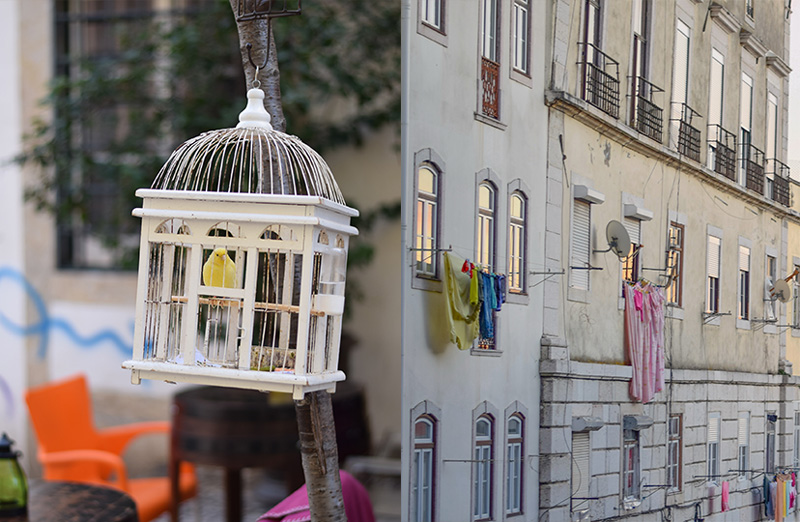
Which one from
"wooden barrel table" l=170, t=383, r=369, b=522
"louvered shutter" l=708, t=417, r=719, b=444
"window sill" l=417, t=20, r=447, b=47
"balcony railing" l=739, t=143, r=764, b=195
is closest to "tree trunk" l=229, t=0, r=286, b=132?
"window sill" l=417, t=20, r=447, b=47

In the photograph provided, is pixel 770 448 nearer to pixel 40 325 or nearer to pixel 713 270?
pixel 713 270

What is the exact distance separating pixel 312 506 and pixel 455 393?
382 mm

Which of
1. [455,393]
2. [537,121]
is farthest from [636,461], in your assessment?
[537,121]

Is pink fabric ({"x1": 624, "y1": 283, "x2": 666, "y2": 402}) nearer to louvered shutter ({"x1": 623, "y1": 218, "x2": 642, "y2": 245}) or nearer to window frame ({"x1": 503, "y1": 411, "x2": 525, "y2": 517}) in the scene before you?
louvered shutter ({"x1": 623, "y1": 218, "x2": 642, "y2": 245})

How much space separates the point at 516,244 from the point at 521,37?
0.36 meters

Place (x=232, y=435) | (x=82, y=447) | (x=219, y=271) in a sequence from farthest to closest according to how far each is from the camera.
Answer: (x=82, y=447), (x=232, y=435), (x=219, y=271)

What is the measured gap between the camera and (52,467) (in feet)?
13.0

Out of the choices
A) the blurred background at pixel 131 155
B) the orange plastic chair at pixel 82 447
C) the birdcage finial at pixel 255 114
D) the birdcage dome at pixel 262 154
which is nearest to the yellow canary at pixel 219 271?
the birdcage dome at pixel 262 154

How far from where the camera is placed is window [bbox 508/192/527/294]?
5.01 ft

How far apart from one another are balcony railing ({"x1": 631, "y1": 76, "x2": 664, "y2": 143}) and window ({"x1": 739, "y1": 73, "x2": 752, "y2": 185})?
5.3 inches

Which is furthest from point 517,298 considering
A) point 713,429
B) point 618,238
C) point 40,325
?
point 40,325

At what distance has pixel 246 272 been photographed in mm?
1441

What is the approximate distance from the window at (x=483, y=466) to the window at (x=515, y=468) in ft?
0.10

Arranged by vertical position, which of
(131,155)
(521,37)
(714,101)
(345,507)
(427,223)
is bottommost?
(345,507)
